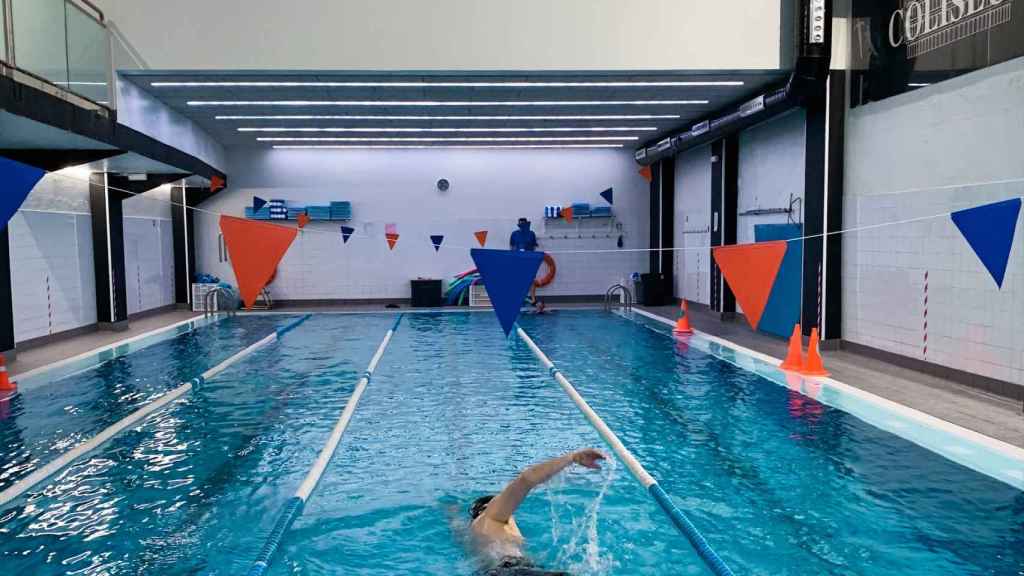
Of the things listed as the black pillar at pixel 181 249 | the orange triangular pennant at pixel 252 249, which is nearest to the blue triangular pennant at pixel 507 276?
the orange triangular pennant at pixel 252 249

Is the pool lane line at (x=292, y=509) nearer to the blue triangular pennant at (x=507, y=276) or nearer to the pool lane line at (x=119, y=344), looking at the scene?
the blue triangular pennant at (x=507, y=276)

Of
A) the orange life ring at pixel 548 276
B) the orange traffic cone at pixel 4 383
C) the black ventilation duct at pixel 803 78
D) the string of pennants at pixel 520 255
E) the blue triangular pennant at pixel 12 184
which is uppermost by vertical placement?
the black ventilation duct at pixel 803 78

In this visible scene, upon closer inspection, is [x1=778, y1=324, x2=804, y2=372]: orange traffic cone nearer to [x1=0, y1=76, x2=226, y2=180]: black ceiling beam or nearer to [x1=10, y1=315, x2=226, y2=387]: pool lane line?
[x1=0, y1=76, x2=226, y2=180]: black ceiling beam

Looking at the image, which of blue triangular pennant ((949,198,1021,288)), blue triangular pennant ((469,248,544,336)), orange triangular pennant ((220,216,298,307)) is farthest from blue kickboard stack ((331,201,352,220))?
blue triangular pennant ((949,198,1021,288))

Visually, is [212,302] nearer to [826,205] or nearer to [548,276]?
A: [548,276]

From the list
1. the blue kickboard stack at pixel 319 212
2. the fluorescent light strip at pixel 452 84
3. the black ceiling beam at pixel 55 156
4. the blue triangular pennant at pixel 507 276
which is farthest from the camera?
the blue kickboard stack at pixel 319 212

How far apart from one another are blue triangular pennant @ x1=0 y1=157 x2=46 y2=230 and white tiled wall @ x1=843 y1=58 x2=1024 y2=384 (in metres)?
7.45

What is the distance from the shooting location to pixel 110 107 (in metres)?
9.96

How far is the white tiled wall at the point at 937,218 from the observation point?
7.44 meters

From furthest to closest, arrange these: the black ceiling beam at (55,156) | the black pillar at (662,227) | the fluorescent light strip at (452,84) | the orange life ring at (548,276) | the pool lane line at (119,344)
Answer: the orange life ring at (548,276)
the black pillar at (662,227)
the fluorescent light strip at (452,84)
the black ceiling beam at (55,156)
the pool lane line at (119,344)

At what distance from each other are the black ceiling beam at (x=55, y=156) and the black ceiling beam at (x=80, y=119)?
37 cm

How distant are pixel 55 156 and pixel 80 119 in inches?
70.9

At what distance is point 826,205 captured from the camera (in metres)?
10.5

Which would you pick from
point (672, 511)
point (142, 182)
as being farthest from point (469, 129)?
point (672, 511)
